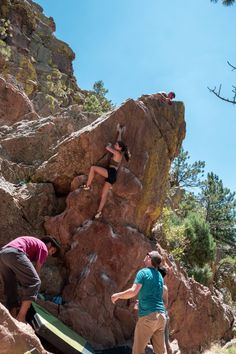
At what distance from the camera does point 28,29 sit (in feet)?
152

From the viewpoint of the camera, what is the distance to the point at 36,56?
147 ft

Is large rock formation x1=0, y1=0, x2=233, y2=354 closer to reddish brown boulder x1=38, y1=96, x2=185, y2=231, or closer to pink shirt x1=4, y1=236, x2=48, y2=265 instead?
reddish brown boulder x1=38, y1=96, x2=185, y2=231

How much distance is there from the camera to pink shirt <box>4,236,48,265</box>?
20.4 ft

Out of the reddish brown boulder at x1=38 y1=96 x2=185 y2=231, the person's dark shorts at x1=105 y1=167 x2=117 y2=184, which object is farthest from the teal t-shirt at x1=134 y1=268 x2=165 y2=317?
the person's dark shorts at x1=105 y1=167 x2=117 y2=184

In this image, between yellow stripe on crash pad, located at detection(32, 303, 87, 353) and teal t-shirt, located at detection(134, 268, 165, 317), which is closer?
teal t-shirt, located at detection(134, 268, 165, 317)

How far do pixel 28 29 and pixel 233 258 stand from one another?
34.9 metres

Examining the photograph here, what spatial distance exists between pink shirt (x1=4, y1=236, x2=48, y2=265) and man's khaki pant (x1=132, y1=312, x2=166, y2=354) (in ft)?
6.22

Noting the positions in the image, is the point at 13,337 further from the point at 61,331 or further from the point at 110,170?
the point at 110,170

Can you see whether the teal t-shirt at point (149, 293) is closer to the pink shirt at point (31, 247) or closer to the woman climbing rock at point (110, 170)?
the pink shirt at point (31, 247)

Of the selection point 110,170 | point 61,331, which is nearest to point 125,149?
point 110,170

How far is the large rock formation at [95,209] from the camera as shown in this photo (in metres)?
8.88

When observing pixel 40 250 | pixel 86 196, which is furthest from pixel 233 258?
pixel 40 250

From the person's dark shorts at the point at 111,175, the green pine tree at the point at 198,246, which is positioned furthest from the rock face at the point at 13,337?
Result: the green pine tree at the point at 198,246

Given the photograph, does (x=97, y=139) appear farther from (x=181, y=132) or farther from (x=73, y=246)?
(x=181, y=132)
